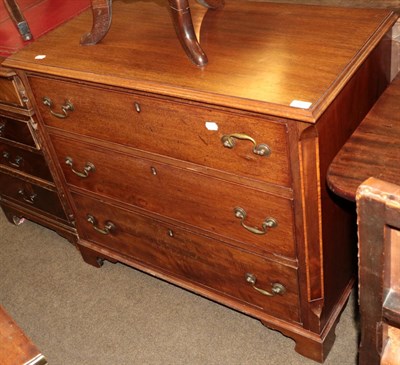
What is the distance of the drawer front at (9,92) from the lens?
2092mm

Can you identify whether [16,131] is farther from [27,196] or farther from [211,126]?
[211,126]

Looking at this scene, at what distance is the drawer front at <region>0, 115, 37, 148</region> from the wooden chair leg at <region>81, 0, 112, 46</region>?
499mm

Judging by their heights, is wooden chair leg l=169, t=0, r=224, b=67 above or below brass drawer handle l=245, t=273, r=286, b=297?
above

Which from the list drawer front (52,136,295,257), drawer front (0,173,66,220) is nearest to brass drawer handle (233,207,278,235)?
drawer front (52,136,295,257)

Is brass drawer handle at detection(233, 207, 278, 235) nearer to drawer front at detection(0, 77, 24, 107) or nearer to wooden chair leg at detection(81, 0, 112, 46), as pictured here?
wooden chair leg at detection(81, 0, 112, 46)

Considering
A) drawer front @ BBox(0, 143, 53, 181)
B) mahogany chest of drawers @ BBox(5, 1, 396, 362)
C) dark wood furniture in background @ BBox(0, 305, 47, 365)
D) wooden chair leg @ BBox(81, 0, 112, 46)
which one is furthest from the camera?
drawer front @ BBox(0, 143, 53, 181)

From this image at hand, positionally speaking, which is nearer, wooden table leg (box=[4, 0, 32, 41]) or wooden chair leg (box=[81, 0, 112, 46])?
wooden chair leg (box=[81, 0, 112, 46])

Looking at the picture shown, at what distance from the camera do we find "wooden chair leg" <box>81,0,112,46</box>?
1.85 m

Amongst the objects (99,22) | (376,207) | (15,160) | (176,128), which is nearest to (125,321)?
(15,160)

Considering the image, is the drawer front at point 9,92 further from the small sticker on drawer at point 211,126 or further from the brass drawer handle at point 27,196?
the small sticker on drawer at point 211,126

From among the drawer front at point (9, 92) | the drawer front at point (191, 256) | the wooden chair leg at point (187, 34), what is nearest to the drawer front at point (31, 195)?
the drawer front at point (191, 256)

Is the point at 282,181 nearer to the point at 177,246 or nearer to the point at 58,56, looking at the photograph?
the point at 177,246

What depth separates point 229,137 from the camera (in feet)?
5.13

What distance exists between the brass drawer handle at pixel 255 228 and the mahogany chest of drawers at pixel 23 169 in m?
0.94
